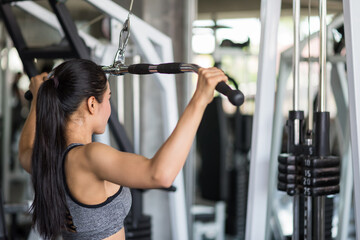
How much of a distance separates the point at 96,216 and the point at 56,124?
12.1 inches

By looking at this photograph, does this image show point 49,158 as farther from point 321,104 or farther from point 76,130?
point 321,104

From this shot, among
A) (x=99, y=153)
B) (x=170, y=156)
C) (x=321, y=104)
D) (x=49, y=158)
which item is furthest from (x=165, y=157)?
(x=321, y=104)

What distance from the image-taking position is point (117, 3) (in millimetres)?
2406

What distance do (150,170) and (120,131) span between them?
4.04 feet

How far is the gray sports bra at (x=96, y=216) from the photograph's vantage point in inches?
63.0

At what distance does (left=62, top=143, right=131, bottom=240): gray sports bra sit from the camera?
63.0 inches

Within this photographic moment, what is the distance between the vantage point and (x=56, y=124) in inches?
61.8

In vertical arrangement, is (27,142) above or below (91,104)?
below

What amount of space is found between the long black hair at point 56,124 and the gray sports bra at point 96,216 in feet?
0.10

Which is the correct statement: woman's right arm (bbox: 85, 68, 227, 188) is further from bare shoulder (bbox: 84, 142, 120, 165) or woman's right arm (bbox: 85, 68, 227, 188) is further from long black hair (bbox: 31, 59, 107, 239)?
long black hair (bbox: 31, 59, 107, 239)

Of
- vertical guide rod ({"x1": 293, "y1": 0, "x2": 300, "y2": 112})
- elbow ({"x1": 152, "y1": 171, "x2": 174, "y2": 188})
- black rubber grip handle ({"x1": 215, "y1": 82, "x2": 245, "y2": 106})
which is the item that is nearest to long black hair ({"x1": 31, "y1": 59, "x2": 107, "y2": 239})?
elbow ({"x1": 152, "y1": 171, "x2": 174, "y2": 188})

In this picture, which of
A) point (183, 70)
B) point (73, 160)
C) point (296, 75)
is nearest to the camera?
point (183, 70)

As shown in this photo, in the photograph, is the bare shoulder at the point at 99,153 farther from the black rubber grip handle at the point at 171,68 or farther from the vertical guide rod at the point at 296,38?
the vertical guide rod at the point at 296,38

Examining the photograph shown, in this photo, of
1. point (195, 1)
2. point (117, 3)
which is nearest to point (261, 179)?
point (117, 3)
